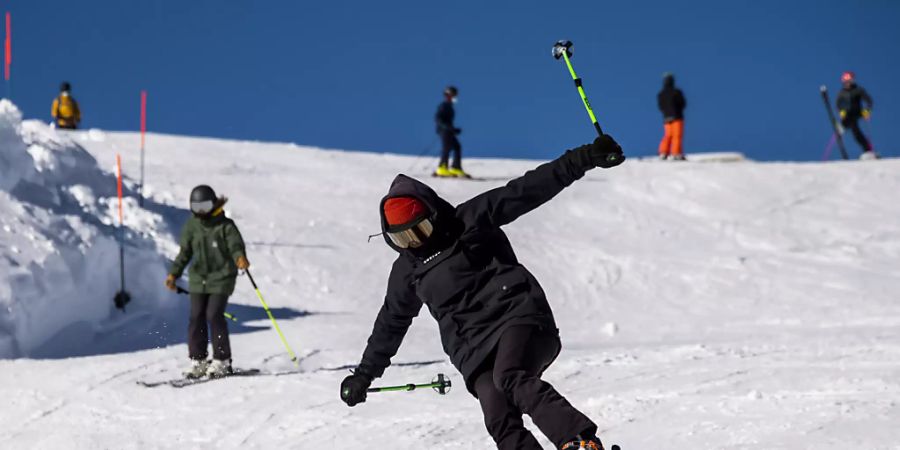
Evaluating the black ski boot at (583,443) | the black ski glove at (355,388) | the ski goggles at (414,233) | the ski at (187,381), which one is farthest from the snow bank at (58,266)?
the black ski boot at (583,443)

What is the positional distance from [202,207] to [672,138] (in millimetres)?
14412

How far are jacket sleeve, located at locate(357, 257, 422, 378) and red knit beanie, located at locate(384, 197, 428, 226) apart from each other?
0.90ft

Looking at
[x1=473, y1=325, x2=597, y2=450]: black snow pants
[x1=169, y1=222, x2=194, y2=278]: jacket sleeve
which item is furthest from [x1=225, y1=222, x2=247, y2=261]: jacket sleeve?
[x1=473, y1=325, x2=597, y2=450]: black snow pants

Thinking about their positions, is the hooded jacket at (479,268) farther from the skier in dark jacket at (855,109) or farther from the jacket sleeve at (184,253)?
the skier in dark jacket at (855,109)

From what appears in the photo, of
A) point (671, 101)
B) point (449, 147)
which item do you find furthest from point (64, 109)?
point (671, 101)

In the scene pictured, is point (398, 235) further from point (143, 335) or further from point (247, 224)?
point (247, 224)

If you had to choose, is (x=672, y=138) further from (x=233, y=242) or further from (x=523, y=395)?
(x=523, y=395)

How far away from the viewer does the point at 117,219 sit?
1275 cm

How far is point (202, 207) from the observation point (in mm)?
7926

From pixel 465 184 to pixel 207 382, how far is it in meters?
10.4

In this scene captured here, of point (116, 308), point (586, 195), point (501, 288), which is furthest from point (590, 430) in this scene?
point (586, 195)

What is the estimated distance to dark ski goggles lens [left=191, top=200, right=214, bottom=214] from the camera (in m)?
7.91

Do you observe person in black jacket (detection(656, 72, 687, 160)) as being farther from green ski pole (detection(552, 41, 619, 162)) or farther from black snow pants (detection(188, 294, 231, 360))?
green ski pole (detection(552, 41, 619, 162))

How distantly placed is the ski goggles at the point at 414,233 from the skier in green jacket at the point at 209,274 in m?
3.90
